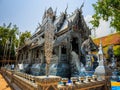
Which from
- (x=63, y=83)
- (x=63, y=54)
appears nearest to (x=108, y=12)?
(x=63, y=54)

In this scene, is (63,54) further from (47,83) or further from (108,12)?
(47,83)

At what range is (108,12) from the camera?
1833cm

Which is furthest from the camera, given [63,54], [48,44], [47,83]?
[63,54]

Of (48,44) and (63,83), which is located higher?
(48,44)

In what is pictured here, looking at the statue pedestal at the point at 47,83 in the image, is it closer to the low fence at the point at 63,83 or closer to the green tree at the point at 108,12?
the low fence at the point at 63,83

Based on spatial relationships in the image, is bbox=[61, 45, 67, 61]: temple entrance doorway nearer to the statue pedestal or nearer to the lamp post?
the lamp post

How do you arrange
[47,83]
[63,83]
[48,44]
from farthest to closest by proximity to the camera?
[63,83] < [48,44] < [47,83]

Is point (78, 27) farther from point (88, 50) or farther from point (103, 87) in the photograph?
point (103, 87)

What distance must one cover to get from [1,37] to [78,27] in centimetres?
3130

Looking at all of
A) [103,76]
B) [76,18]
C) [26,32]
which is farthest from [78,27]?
[26,32]

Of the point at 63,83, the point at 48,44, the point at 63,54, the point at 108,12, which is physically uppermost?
the point at 108,12

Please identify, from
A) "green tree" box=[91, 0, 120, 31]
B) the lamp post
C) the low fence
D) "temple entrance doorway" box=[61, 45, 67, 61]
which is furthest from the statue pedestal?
"green tree" box=[91, 0, 120, 31]

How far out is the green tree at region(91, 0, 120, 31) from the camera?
55.9ft

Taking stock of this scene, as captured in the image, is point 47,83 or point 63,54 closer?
point 47,83
